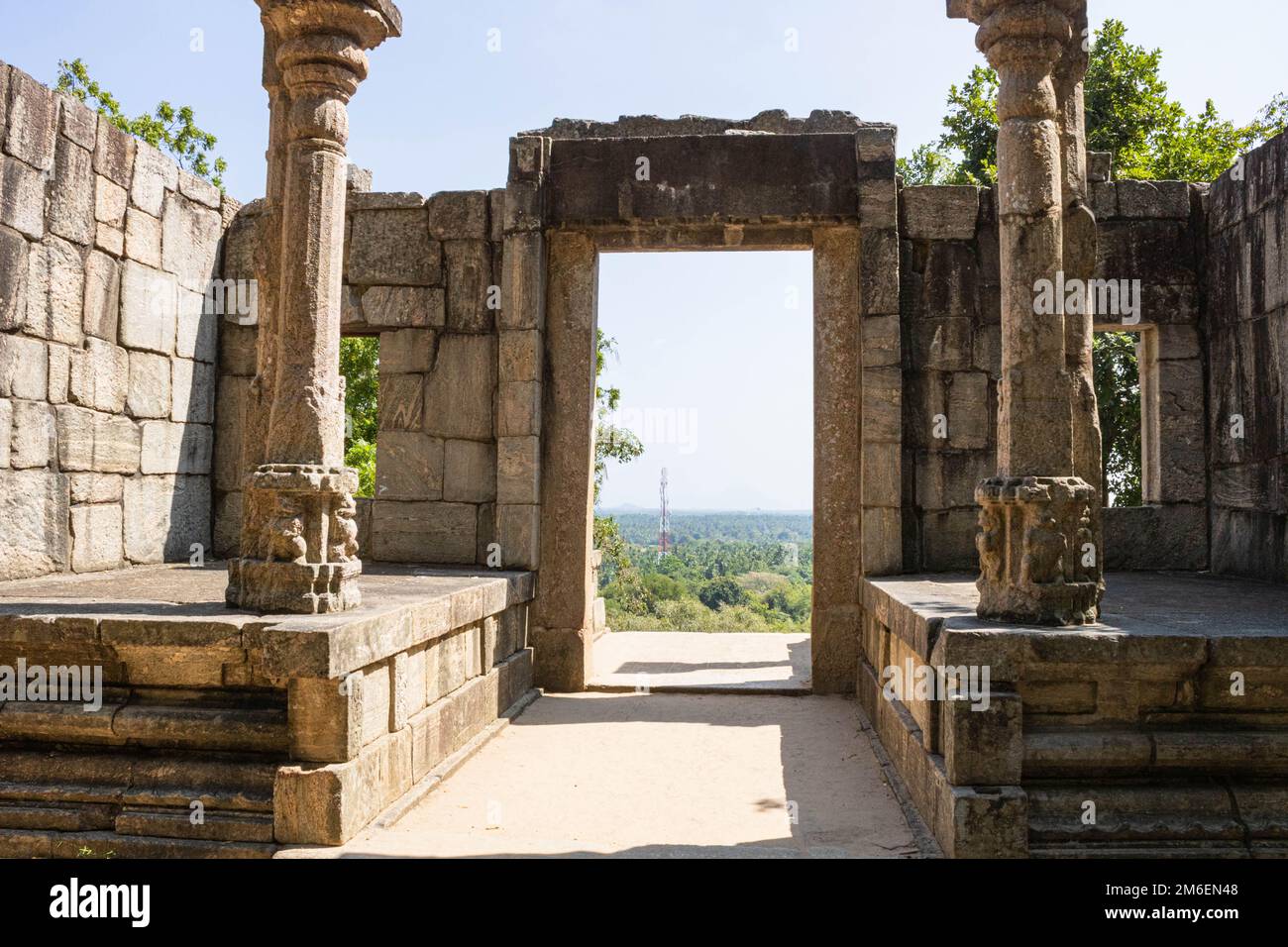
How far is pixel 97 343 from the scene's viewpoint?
A: 7102mm

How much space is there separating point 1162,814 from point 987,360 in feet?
14.2

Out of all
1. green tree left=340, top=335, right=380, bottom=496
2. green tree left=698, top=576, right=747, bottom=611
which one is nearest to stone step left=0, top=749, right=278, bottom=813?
green tree left=340, top=335, right=380, bottom=496

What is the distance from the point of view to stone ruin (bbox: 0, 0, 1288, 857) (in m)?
4.19

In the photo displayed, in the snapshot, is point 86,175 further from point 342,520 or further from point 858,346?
point 858,346

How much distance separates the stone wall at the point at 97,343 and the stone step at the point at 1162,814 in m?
6.09

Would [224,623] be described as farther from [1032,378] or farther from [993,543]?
[1032,378]

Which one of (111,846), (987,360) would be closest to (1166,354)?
(987,360)

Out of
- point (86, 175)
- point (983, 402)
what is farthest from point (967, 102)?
point (86, 175)

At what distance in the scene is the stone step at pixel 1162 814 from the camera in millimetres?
4035

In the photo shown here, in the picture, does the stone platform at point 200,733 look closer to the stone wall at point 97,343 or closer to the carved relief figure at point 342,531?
the carved relief figure at point 342,531

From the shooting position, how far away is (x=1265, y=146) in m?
6.99

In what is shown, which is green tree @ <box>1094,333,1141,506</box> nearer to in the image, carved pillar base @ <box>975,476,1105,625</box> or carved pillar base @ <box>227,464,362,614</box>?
carved pillar base @ <box>975,476,1105,625</box>

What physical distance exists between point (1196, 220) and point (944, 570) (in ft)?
11.3
